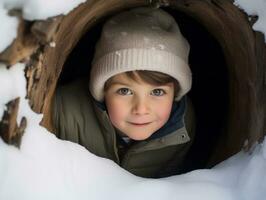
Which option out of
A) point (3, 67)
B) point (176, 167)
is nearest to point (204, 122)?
point (176, 167)

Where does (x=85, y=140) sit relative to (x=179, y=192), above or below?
below

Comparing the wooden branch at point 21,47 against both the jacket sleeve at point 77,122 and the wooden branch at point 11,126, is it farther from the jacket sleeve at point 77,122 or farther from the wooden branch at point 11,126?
the jacket sleeve at point 77,122

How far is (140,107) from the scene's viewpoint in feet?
6.32

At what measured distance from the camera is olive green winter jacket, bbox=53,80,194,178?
2.10m

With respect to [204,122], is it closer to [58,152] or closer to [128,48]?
[128,48]

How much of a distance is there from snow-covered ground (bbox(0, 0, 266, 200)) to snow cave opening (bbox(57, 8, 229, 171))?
0.66 meters

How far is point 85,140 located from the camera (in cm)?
213

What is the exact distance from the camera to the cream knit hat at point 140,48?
6.24ft

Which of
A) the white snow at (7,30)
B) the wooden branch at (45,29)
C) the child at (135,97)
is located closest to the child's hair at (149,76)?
the child at (135,97)

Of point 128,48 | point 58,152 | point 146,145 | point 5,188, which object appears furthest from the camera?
point 146,145

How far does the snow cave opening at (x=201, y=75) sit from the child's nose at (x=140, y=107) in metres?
0.48

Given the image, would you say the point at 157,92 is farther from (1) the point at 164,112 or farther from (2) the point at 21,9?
(2) the point at 21,9

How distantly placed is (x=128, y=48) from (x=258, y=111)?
0.47 meters

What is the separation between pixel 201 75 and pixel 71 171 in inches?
46.0
